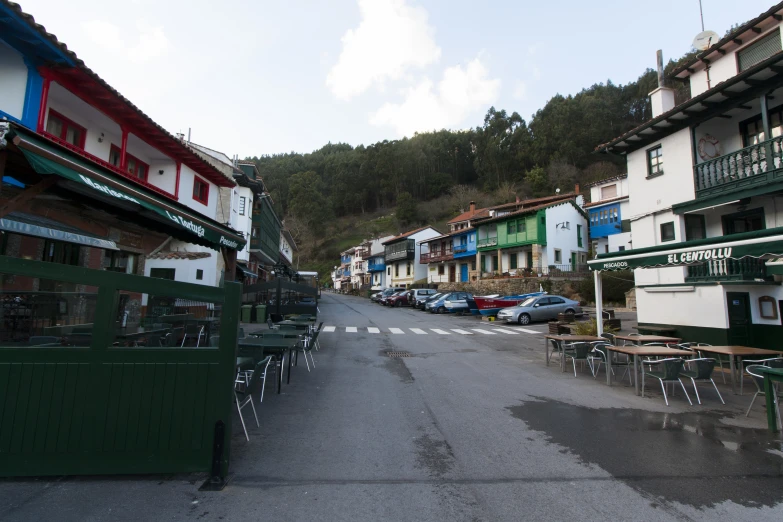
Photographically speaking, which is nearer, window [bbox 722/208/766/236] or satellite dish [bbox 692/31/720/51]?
window [bbox 722/208/766/236]

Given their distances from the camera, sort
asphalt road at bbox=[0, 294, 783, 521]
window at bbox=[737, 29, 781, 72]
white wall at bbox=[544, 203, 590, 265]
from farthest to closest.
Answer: white wall at bbox=[544, 203, 590, 265] < window at bbox=[737, 29, 781, 72] < asphalt road at bbox=[0, 294, 783, 521]

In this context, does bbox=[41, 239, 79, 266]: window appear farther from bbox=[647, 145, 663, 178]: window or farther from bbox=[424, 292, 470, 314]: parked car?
bbox=[424, 292, 470, 314]: parked car

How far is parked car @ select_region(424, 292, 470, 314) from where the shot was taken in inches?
1131

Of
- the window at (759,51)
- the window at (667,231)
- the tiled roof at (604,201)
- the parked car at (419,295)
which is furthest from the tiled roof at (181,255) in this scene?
the tiled roof at (604,201)

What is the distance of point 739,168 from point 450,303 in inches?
773

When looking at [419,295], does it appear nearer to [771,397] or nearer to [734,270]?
[734,270]

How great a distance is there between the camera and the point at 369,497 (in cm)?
339

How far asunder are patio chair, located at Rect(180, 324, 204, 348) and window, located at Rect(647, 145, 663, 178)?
46.3 ft

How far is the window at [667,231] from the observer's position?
12570 mm

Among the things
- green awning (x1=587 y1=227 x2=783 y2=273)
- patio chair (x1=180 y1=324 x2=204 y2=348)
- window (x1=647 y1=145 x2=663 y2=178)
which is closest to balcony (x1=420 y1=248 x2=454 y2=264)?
window (x1=647 y1=145 x2=663 y2=178)

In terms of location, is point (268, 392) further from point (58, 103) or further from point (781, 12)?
point (781, 12)

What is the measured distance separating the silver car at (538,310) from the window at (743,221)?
435 inches

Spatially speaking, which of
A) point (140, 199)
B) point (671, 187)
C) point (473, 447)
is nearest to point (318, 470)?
point (473, 447)

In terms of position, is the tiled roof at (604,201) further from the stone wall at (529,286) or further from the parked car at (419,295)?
the parked car at (419,295)
